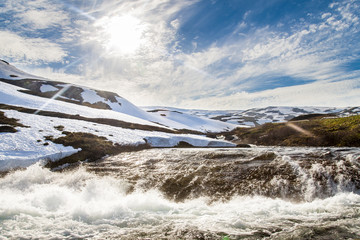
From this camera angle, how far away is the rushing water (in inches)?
316

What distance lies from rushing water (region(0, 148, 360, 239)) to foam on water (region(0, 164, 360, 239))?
0.04 meters

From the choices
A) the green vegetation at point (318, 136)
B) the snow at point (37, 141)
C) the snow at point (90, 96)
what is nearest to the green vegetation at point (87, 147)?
the snow at point (37, 141)

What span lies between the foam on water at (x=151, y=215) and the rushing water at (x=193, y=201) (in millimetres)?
38

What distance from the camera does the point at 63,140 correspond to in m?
24.2

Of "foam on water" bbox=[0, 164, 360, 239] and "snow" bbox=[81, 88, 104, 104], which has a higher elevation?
"snow" bbox=[81, 88, 104, 104]

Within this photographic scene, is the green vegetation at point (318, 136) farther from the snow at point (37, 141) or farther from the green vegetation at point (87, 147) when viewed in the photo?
the green vegetation at point (87, 147)

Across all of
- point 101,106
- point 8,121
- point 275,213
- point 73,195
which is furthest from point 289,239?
point 101,106

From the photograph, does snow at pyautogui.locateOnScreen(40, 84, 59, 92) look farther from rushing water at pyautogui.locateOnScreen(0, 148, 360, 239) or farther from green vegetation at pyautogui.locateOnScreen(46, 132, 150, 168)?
rushing water at pyautogui.locateOnScreen(0, 148, 360, 239)

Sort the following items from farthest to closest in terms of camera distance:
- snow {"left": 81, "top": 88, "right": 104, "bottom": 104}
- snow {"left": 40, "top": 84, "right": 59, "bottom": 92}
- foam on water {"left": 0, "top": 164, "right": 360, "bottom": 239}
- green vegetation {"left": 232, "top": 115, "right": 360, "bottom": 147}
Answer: snow {"left": 81, "top": 88, "right": 104, "bottom": 104} < snow {"left": 40, "top": 84, "right": 59, "bottom": 92} < green vegetation {"left": 232, "top": 115, "right": 360, "bottom": 147} < foam on water {"left": 0, "top": 164, "right": 360, "bottom": 239}

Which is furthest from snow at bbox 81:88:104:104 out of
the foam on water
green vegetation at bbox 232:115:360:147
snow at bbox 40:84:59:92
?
the foam on water

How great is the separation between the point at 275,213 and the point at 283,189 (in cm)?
344

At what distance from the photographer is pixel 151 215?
998cm

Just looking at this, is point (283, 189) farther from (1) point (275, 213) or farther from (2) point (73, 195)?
(2) point (73, 195)

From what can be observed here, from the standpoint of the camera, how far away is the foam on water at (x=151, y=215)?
7.98m
